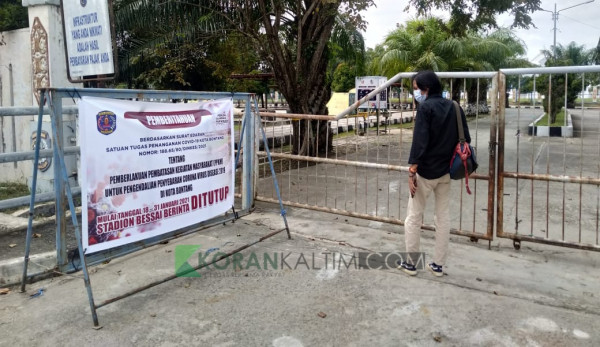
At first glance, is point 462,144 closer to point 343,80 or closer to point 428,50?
point 428,50

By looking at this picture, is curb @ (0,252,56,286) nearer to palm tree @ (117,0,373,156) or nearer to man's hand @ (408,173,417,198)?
man's hand @ (408,173,417,198)

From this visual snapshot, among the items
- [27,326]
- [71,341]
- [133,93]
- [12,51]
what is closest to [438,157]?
[133,93]

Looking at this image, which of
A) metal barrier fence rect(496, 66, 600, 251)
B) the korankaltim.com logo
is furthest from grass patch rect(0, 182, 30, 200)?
metal barrier fence rect(496, 66, 600, 251)

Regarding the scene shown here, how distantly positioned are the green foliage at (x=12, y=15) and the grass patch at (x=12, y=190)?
11.9 meters

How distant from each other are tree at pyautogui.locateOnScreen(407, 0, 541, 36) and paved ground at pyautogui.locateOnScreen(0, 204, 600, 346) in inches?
338

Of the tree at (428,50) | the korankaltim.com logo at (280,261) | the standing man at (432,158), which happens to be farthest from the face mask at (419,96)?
the tree at (428,50)

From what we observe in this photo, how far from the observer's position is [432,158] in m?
4.12

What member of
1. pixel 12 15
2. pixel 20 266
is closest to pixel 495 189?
pixel 20 266

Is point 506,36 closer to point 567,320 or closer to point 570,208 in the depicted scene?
point 570,208

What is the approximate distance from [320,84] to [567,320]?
359 inches

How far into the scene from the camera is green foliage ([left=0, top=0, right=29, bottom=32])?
17453mm

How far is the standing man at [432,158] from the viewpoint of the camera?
407cm

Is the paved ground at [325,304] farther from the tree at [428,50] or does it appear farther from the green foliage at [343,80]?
the green foliage at [343,80]

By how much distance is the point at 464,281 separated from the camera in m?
4.20
